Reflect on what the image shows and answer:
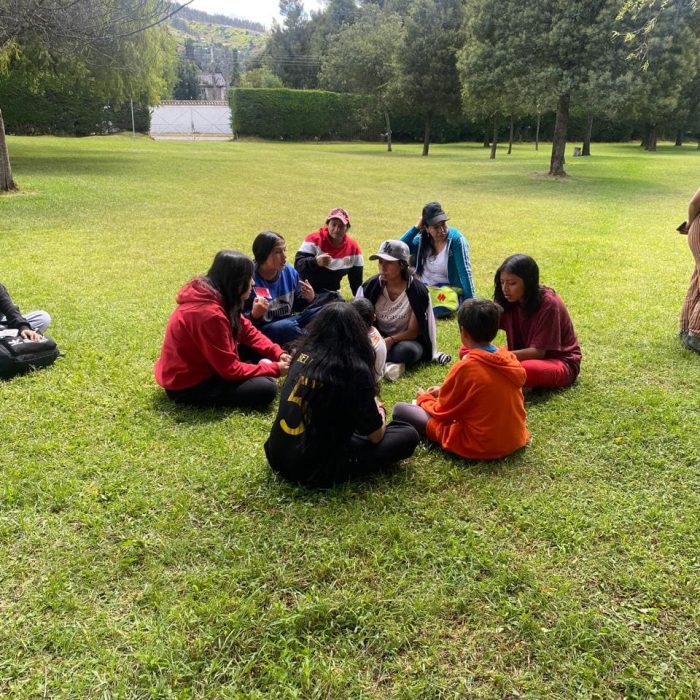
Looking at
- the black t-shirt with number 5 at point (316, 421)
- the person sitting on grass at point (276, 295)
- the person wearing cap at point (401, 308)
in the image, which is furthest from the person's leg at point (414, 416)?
the person sitting on grass at point (276, 295)

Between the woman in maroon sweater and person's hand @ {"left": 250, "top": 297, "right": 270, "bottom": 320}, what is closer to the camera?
the woman in maroon sweater

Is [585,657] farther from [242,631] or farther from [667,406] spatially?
[667,406]

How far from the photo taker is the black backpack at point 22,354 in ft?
14.9

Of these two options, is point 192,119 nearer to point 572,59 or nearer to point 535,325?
point 572,59

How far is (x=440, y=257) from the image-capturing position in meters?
6.46

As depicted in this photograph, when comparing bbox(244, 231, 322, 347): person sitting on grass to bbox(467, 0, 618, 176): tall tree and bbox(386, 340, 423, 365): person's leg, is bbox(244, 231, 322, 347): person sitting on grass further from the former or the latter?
bbox(467, 0, 618, 176): tall tree

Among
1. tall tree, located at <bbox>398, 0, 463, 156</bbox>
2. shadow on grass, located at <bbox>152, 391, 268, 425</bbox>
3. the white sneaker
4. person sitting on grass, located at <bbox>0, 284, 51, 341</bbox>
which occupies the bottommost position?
shadow on grass, located at <bbox>152, 391, 268, 425</bbox>

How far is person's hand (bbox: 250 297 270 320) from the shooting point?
188 inches

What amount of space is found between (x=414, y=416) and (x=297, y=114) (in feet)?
155

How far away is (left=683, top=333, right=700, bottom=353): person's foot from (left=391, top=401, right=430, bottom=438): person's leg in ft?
10.6

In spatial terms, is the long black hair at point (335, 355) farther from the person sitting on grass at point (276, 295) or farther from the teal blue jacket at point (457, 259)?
the teal blue jacket at point (457, 259)

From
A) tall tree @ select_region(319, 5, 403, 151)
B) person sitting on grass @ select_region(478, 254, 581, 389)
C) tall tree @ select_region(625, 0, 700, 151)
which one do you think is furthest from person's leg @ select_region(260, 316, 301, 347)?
tall tree @ select_region(319, 5, 403, 151)

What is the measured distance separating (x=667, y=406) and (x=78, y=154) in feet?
86.5

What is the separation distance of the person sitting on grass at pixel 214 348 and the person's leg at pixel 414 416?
3.15ft
